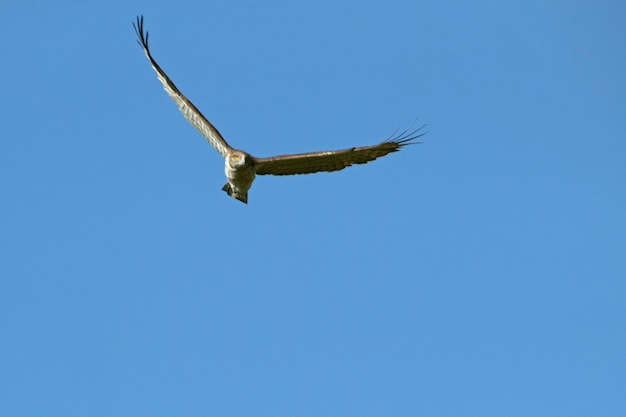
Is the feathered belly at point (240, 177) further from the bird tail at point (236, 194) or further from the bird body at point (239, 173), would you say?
the bird tail at point (236, 194)

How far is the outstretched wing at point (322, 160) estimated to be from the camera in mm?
18109

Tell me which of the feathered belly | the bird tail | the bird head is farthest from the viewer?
the bird tail

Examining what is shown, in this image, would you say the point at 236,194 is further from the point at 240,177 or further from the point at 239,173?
the point at 239,173

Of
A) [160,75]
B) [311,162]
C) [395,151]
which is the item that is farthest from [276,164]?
[160,75]

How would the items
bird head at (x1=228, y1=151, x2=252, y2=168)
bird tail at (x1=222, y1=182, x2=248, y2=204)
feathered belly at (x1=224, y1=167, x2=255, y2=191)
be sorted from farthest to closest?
1. bird tail at (x1=222, y1=182, x2=248, y2=204)
2. feathered belly at (x1=224, y1=167, x2=255, y2=191)
3. bird head at (x1=228, y1=151, x2=252, y2=168)

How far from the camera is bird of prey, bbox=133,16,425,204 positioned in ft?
59.3

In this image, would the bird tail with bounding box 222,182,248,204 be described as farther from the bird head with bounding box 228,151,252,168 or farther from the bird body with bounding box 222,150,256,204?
the bird head with bounding box 228,151,252,168

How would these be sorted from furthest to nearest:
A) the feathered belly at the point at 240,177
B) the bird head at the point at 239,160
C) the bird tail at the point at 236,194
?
the bird tail at the point at 236,194 < the feathered belly at the point at 240,177 < the bird head at the point at 239,160

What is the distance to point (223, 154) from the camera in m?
18.9

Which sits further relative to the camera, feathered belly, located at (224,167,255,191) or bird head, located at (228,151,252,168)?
feathered belly, located at (224,167,255,191)

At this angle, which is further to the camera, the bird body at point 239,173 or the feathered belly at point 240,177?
the feathered belly at point 240,177

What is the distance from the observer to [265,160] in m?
18.3

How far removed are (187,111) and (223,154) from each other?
1503mm

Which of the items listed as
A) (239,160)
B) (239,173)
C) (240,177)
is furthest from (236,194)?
(239,160)
